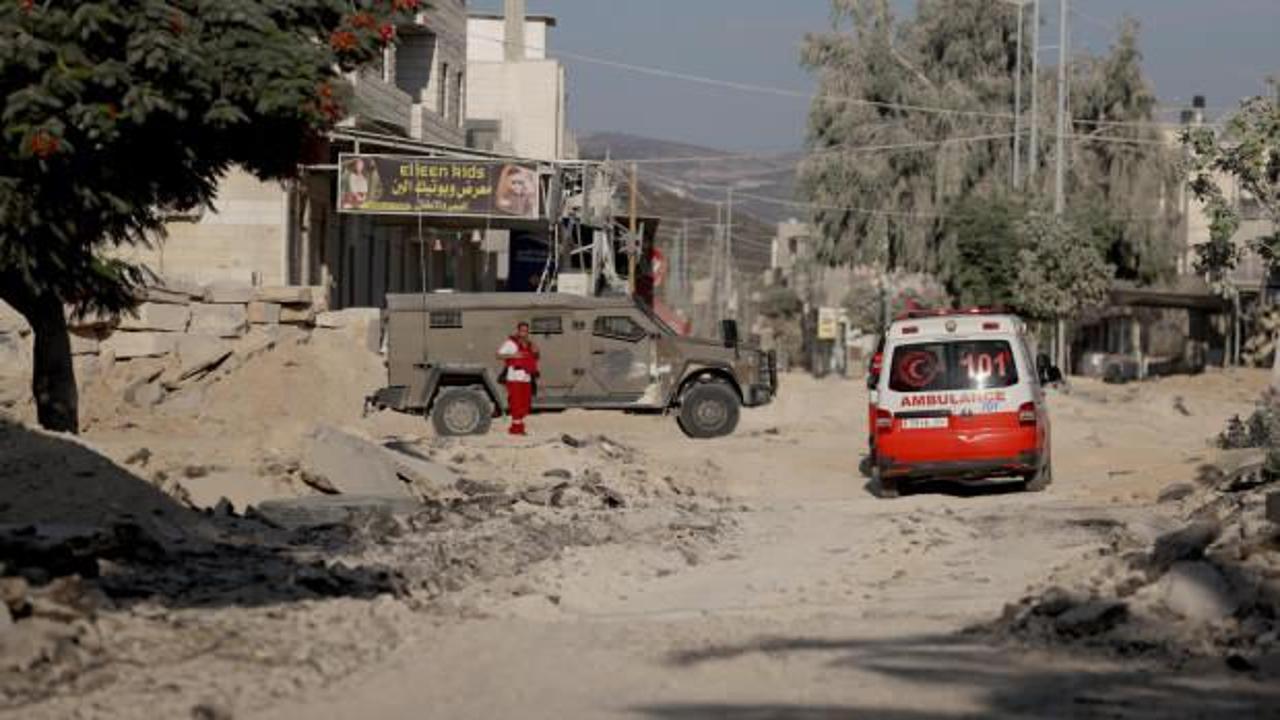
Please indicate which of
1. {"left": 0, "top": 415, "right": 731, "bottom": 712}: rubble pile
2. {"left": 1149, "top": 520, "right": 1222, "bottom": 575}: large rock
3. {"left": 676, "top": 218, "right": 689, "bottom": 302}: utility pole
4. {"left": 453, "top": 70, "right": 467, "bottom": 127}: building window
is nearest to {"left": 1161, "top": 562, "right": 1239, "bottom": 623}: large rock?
{"left": 1149, "top": 520, "right": 1222, "bottom": 575}: large rock

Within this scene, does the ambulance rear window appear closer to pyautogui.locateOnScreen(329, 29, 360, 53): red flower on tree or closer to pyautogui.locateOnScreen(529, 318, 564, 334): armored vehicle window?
pyautogui.locateOnScreen(329, 29, 360, 53): red flower on tree

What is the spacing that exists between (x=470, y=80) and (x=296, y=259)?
26.7m

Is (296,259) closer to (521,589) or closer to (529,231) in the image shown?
(529,231)

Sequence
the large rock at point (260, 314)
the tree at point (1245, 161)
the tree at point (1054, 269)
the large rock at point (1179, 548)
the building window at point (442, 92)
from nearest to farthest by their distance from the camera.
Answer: the large rock at point (1179, 548) → the tree at point (1245, 161) → the large rock at point (260, 314) → the building window at point (442, 92) → the tree at point (1054, 269)

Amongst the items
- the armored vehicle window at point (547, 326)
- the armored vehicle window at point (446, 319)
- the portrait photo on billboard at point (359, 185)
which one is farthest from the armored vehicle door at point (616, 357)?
the portrait photo on billboard at point (359, 185)

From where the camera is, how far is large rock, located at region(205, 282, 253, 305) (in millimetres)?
35406

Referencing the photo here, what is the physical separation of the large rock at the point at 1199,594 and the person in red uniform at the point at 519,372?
62.2 ft

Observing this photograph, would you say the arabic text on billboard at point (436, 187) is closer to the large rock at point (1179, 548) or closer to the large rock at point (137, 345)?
the large rock at point (137, 345)

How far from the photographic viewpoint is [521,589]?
47.1 ft

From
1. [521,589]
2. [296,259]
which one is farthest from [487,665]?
[296,259]

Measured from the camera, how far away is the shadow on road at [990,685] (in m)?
9.07

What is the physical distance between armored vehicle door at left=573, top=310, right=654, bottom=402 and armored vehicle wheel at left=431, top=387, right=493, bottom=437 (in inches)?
56.3

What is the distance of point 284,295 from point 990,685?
27.3 meters

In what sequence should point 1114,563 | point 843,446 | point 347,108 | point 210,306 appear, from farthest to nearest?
point 210,306, point 843,446, point 347,108, point 1114,563
